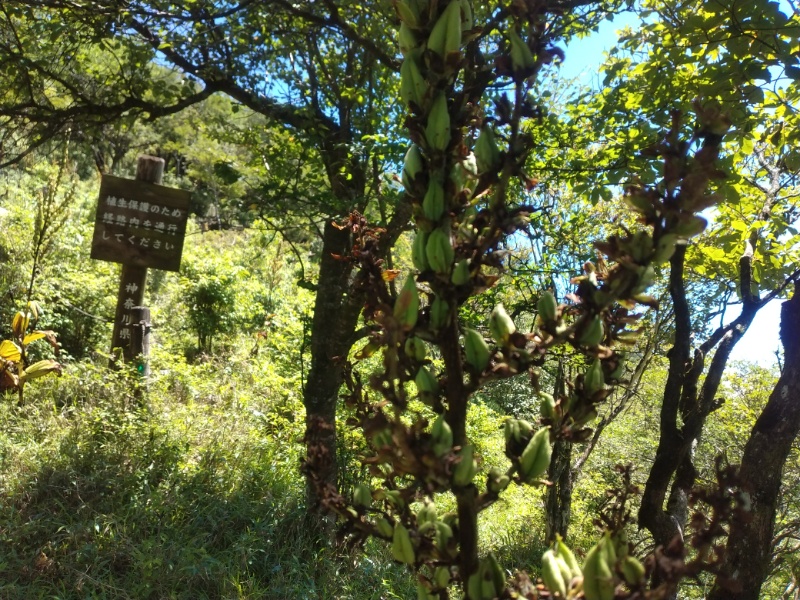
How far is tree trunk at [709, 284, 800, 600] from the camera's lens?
1816 mm

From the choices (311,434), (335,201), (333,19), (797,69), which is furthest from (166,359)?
(797,69)

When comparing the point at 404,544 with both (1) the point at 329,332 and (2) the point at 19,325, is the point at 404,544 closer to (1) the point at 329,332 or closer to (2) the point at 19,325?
(1) the point at 329,332

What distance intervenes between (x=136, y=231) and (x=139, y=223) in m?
0.07

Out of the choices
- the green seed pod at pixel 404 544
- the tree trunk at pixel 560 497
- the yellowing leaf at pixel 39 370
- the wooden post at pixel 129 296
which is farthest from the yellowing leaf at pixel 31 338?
the green seed pod at pixel 404 544

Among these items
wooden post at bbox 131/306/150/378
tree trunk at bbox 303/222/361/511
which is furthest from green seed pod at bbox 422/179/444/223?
wooden post at bbox 131/306/150/378

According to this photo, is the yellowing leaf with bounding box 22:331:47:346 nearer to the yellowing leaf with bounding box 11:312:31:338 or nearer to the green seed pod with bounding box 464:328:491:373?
the yellowing leaf with bounding box 11:312:31:338

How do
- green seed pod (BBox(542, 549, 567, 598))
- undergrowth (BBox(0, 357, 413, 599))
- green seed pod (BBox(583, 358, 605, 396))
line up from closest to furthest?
green seed pod (BBox(542, 549, 567, 598)), green seed pod (BBox(583, 358, 605, 396)), undergrowth (BBox(0, 357, 413, 599))

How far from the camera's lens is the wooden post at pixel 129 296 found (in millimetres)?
4789

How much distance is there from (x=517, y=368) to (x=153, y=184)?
4.74 meters

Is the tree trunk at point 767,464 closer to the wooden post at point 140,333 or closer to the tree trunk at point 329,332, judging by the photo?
the tree trunk at point 329,332

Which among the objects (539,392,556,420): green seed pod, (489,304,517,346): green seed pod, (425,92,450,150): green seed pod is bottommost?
(539,392,556,420): green seed pod

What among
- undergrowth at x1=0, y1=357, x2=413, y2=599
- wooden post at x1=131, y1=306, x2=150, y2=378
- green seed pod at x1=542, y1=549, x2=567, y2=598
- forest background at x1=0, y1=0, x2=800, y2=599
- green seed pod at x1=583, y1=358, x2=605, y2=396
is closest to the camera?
green seed pod at x1=542, y1=549, x2=567, y2=598

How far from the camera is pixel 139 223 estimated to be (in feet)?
15.1

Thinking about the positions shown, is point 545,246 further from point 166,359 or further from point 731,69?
point 166,359
